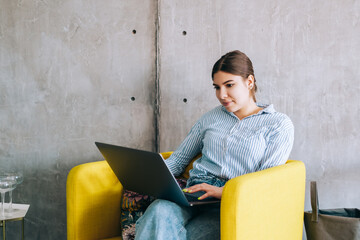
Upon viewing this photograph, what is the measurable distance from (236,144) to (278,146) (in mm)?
188

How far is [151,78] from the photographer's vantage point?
2266 mm

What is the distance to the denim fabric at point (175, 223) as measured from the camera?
50.6 inches

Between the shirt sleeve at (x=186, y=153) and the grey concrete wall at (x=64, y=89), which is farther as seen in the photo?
the grey concrete wall at (x=64, y=89)

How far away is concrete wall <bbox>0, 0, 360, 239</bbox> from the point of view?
1.97 metres

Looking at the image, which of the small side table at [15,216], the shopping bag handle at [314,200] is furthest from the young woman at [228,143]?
the small side table at [15,216]

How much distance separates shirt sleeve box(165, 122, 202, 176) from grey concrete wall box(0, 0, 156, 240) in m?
0.47

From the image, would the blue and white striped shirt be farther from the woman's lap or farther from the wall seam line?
the wall seam line

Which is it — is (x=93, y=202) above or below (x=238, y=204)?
below

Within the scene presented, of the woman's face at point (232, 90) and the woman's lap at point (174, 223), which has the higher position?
the woman's face at point (232, 90)

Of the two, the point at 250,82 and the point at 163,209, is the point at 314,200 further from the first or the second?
the point at 163,209

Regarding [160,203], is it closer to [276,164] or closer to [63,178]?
[276,164]

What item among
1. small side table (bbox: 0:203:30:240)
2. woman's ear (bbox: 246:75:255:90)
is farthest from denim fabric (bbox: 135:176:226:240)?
small side table (bbox: 0:203:30:240)

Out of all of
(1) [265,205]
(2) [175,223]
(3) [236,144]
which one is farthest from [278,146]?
(2) [175,223]

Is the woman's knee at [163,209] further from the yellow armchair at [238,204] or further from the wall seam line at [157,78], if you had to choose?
the wall seam line at [157,78]
